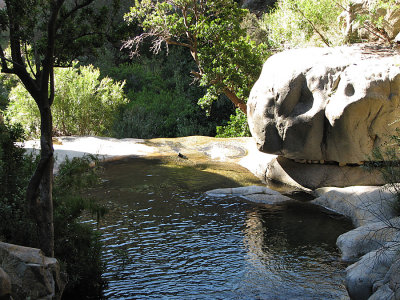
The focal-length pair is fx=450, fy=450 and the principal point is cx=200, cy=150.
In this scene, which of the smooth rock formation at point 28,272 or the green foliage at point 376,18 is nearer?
the smooth rock formation at point 28,272

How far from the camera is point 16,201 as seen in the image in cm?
526

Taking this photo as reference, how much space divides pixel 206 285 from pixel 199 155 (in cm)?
906

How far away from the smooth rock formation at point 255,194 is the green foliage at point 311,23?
4.82 metres

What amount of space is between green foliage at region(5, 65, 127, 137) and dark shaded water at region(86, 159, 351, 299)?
5.87 meters

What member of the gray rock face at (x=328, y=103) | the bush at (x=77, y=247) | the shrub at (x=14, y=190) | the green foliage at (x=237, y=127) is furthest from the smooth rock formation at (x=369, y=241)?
the green foliage at (x=237, y=127)

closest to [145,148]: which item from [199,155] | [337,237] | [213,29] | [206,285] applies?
[199,155]

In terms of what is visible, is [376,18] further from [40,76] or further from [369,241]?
[40,76]

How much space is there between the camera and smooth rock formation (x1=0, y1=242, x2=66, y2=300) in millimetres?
4082

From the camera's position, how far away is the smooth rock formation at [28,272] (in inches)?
161

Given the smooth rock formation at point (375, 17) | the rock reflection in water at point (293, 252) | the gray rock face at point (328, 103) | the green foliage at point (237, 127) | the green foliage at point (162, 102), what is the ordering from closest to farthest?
the rock reflection in water at point (293, 252) → the gray rock face at point (328, 103) → the smooth rock formation at point (375, 17) → the green foliage at point (237, 127) → the green foliage at point (162, 102)

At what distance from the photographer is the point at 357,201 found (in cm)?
897

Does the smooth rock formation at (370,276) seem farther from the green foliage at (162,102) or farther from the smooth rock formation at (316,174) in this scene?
the green foliage at (162,102)

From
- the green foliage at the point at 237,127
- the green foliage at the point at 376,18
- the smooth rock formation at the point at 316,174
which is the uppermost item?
the green foliage at the point at 376,18

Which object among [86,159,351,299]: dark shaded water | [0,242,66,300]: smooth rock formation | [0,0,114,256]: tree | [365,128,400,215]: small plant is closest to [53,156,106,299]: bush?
[86,159,351,299]: dark shaded water
